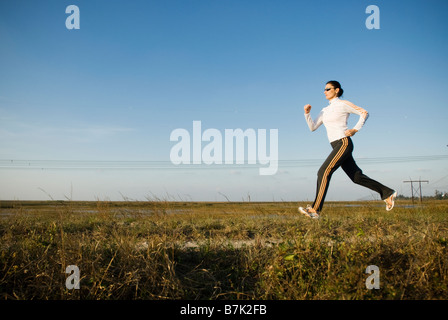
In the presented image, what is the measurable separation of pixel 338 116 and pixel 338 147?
56 cm

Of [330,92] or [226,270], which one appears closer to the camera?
[226,270]

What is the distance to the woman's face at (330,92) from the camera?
4.98 m

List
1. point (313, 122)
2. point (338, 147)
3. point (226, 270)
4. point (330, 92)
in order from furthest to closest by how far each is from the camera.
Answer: point (313, 122), point (330, 92), point (338, 147), point (226, 270)

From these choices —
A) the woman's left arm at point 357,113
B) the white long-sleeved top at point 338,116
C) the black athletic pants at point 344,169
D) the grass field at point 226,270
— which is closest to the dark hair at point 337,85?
the white long-sleeved top at point 338,116

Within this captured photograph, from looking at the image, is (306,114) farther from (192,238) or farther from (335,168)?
(192,238)

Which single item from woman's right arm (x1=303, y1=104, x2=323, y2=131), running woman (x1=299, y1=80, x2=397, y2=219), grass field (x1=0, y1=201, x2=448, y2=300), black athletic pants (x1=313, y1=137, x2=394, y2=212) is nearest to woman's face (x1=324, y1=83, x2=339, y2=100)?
running woman (x1=299, y1=80, x2=397, y2=219)

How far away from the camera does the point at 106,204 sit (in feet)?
20.6

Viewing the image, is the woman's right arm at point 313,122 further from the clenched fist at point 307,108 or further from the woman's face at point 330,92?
the woman's face at point 330,92

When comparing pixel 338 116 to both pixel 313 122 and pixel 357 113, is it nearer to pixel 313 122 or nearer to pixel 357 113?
pixel 357 113

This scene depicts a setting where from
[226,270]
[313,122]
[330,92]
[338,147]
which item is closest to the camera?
[226,270]

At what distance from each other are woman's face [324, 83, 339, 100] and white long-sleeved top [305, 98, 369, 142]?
87 mm

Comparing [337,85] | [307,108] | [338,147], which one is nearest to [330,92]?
[337,85]

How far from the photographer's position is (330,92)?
4.98m
